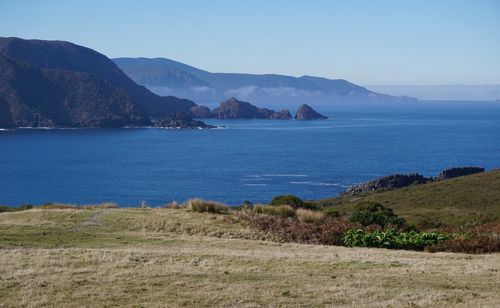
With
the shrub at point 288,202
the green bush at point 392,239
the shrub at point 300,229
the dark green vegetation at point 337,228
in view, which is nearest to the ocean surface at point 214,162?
the shrub at point 288,202

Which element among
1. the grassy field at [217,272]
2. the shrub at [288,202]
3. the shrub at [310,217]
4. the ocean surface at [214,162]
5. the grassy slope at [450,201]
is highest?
the grassy field at [217,272]

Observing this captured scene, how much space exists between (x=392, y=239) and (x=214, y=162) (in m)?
103

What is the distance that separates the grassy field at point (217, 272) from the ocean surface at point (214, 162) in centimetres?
5792

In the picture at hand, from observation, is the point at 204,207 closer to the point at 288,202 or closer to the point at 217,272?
the point at 288,202

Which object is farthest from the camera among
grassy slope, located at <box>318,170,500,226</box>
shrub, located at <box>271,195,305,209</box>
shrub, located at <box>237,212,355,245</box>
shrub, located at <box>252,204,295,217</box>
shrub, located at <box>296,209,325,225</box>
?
grassy slope, located at <box>318,170,500,226</box>

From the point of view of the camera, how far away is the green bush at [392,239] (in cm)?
2069

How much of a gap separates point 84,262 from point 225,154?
12190cm

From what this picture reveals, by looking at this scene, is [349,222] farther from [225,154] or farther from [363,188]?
[225,154]

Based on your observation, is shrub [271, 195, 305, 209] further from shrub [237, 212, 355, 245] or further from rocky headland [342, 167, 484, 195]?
rocky headland [342, 167, 484, 195]

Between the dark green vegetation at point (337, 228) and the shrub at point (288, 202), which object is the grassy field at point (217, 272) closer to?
the dark green vegetation at point (337, 228)

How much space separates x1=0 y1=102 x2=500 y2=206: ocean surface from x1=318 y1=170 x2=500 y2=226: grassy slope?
26.6 meters

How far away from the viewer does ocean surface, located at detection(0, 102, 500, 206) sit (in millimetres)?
88438

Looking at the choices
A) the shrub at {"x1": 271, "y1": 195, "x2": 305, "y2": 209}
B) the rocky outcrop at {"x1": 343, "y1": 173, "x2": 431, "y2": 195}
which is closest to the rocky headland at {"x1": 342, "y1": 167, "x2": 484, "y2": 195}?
the rocky outcrop at {"x1": 343, "y1": 173, "x2": 431, "y2": 195}

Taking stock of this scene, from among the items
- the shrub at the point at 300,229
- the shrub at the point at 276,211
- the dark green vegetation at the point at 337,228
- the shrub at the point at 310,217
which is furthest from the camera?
the shrub at the point at 276,211
